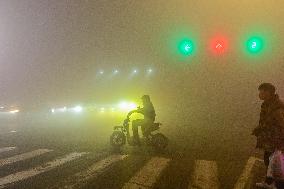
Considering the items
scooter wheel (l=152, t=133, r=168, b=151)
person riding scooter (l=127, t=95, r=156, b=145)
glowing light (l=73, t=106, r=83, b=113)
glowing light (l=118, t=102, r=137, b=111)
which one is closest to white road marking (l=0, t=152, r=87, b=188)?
person riding scooter (l=127, t=95, r=156, b=145)

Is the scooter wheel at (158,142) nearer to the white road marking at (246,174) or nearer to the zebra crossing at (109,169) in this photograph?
the zebra crossing at (109,169)

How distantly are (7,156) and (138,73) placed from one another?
119ft

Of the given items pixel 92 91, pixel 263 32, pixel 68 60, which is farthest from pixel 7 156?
pixel 68 60

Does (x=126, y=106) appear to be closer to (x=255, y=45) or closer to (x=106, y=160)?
(x=255, y=45)

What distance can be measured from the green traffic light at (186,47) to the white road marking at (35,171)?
8.77 metres

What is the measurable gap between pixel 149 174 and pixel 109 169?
108cm

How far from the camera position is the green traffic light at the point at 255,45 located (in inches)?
694

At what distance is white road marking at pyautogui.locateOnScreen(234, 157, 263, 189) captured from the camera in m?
7.92

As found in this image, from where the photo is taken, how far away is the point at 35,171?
9.27 metres

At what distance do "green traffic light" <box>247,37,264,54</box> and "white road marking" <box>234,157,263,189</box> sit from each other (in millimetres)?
7888

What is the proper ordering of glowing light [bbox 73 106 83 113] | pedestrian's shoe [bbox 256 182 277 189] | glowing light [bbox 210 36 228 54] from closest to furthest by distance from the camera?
pedestrian's shoe [bbox 256 182 277 189], glowing light [bbox 210 36 228 54], glowing light [bbox 73 106 83 113]

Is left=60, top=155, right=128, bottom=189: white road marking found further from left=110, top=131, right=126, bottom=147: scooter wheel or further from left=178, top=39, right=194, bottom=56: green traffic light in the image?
left=178, top=39, right=194, bottom=56: green traffic light

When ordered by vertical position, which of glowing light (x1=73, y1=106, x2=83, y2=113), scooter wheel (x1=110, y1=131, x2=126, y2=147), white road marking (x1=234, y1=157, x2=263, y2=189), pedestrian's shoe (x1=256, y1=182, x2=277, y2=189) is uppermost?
glowing light (x1=73, y1=106, x2=83, y2=113)

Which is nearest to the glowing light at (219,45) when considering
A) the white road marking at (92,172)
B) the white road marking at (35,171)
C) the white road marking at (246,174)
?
the white road marking at (246,174)
